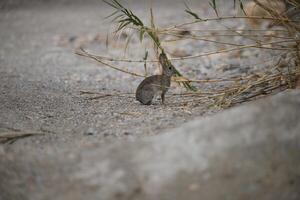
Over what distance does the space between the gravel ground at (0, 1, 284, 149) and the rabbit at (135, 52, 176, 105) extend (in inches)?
2.8

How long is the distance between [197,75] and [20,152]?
266 centimetres

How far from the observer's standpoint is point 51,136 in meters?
3.16

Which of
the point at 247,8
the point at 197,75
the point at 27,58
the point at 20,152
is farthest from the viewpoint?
the point at 247,8

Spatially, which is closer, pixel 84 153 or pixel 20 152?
pixel 84 153

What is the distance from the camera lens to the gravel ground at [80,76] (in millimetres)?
3338

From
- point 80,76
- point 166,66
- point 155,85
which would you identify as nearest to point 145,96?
point 155,85

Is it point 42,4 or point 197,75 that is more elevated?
point 42,4

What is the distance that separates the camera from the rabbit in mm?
3885

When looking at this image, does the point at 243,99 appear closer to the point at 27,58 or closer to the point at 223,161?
the point at 223,161

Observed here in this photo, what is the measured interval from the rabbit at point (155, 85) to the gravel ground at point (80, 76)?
71 mm

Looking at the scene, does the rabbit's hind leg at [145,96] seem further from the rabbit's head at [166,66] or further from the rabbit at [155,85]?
the rabbit's head at [166,66]

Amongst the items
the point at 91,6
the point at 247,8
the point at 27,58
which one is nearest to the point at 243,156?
the point at 27,58

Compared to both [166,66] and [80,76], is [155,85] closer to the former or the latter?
[166,66]

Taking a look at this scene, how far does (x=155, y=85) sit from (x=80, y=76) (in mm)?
1628
